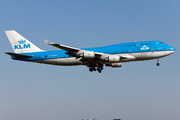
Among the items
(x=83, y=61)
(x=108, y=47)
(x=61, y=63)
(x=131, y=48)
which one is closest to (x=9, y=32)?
(x=61, y=63)

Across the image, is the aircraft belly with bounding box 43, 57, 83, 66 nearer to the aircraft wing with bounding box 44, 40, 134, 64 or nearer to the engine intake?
the aircraft wing with bounding box 44, 40, 134, 64

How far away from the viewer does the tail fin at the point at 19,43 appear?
51.3 metres

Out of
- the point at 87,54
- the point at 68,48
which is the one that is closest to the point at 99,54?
the point at 87,54

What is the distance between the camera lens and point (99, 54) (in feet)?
146

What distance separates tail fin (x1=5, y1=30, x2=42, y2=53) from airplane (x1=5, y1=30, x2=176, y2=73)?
43 cm

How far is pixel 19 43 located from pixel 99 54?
61.1ft

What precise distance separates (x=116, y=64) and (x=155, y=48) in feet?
27.3

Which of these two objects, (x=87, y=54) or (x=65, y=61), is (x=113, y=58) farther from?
(x=65, y=61)

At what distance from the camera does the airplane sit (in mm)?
44344

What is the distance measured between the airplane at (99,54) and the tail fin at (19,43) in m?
0.43

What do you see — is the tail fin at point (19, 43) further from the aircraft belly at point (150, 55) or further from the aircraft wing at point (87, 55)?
the aircraft belly at point (150, 55)

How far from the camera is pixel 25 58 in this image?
48.8m

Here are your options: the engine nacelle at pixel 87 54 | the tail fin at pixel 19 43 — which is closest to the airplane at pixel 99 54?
the engine nacelle at pixel 87 54

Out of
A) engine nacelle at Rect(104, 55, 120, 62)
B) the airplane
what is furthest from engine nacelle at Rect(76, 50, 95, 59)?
engine nacelle at Rect(104, 55, 120, 62)
